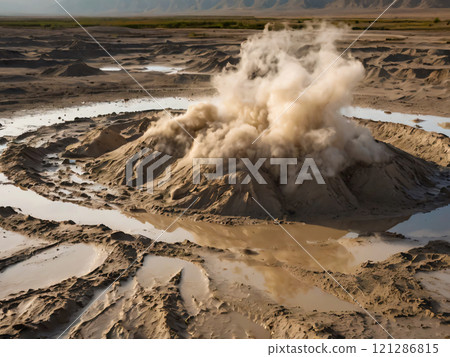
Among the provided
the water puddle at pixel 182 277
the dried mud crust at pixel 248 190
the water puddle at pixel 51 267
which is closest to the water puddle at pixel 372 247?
the dried mud crust at pixel 248 190

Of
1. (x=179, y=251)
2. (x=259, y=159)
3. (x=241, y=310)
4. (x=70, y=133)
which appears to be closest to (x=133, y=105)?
(x=70, y=133)

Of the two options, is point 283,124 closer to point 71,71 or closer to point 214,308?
point 214,308

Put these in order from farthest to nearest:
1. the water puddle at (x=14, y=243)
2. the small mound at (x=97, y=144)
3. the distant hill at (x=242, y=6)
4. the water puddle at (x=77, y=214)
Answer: the distant hill at (x=242, y=6)
the small mound at (x=97, y=144)
the water puddle at (x=77, y=214)
the water puddle at (x=14, y=243)

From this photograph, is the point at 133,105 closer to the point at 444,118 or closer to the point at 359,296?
the point at 444,118
